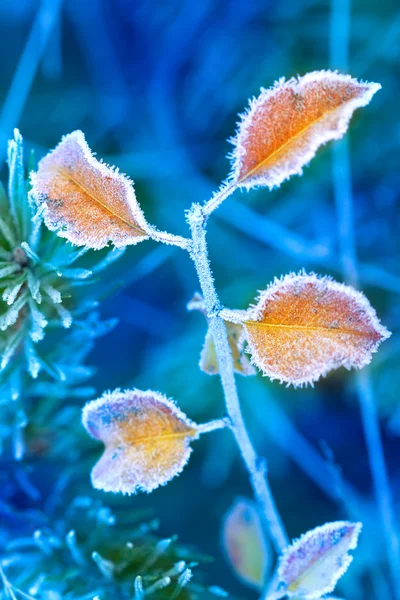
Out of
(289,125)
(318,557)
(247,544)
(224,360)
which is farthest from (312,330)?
(247,544)

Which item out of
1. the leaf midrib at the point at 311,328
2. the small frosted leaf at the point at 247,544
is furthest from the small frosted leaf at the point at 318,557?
the leaf midrib at the point at 311,328

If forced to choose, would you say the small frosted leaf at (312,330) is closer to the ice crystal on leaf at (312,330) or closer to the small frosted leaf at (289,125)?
the ice crystal on leaf at (312,330)

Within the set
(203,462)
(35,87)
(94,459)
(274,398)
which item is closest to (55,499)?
(94,459)

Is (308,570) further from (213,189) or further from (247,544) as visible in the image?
(213,189)

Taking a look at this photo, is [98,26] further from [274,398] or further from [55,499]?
[55,499]

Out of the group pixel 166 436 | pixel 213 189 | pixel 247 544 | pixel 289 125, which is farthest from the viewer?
pixel 213 189
